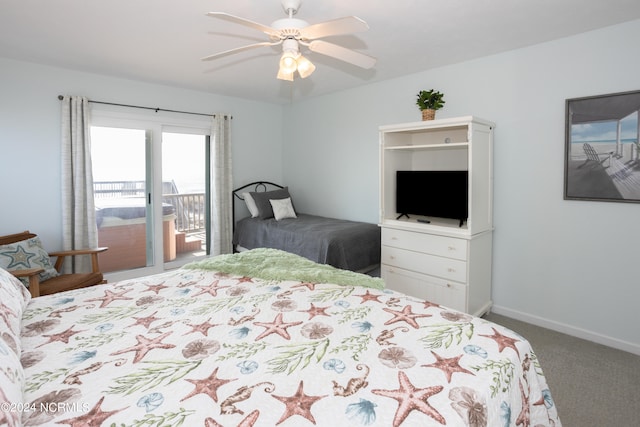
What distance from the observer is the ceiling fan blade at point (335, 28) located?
1.74m

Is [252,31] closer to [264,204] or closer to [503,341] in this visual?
[264,204]

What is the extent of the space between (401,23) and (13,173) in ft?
12.6

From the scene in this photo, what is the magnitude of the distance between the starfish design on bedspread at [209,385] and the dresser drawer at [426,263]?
2.40 metres

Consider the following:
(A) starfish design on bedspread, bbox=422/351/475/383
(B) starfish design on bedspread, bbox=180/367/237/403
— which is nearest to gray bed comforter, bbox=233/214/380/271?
(A) starfish design on bedspread, bbox=422/351/475/383

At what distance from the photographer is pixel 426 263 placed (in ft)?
10.6

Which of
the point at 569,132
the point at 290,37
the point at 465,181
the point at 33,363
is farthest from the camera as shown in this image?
the point at 465,181

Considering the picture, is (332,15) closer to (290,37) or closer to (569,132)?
(290,37)

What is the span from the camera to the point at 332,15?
2.43 metres

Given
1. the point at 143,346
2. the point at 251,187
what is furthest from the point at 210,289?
the point at 251,187

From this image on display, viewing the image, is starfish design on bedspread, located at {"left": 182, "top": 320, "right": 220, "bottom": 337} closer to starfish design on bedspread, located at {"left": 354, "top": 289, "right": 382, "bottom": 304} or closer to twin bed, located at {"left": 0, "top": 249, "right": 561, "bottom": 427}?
twin bed, located at {"left": 0, "top": 249, "right": 561, "bottom": 427}

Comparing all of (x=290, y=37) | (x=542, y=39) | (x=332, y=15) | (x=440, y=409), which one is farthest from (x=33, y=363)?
(x=542, y=39)

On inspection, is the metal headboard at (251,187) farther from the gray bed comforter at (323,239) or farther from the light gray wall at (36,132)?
the light gray wall at (36,132)

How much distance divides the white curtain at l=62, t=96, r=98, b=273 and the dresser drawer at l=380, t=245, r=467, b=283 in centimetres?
318

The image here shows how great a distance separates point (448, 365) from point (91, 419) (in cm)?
105
